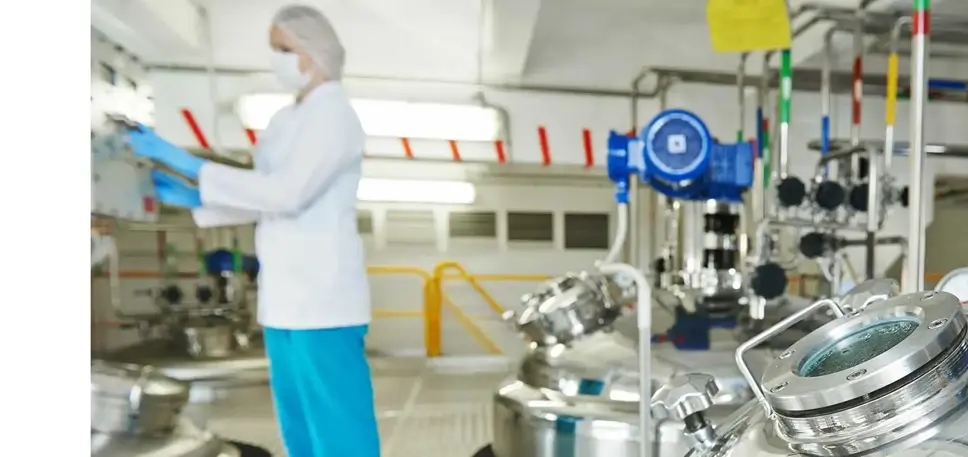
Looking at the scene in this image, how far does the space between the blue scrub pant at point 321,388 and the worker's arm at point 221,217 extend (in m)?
0.15

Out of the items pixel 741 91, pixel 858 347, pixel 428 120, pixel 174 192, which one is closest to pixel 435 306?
pixel 428 120

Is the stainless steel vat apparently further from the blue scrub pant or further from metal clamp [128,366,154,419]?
metal clamp [128,366,154,419]

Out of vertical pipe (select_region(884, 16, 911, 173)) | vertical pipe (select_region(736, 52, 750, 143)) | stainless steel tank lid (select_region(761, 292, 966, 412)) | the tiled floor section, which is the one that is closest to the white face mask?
the tiled floor section


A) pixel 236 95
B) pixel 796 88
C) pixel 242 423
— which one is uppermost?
pixel 796 88

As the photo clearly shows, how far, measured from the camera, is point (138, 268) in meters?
0.79

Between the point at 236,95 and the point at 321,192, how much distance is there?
0.17 metres

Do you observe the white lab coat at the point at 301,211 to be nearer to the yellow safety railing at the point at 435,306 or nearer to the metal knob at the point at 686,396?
the yellow safety railing at the point at 435,306

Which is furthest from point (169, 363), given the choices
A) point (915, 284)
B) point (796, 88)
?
point (796, 88)

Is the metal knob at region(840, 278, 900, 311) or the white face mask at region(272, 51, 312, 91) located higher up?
the white face mask at region(272, 51, 312, 91)

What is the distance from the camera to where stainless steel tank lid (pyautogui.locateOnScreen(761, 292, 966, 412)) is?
18.2 inches

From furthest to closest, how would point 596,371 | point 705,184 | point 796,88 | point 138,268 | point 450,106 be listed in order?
1. point 796,88
2. point 705,184
3. point 596,371
4. point 450,106
5. point 138,268

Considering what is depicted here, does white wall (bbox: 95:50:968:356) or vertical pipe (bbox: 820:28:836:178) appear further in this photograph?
vertical pipe (bbox: 820:28:836:178)

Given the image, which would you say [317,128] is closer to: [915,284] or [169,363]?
[169,363]

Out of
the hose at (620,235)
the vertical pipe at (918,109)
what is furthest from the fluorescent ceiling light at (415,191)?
the vertical pipe at (918,109)
